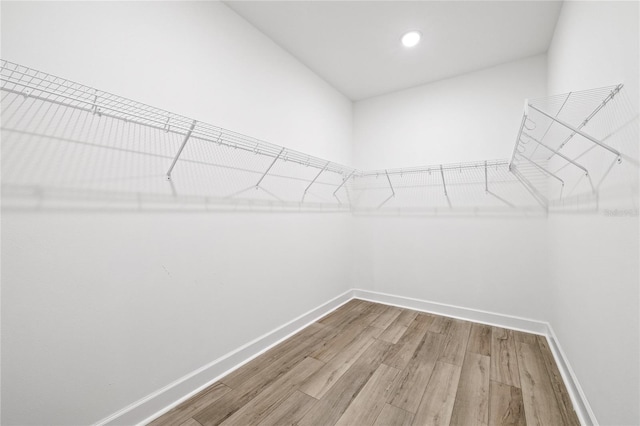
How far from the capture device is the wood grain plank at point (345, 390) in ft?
4.34

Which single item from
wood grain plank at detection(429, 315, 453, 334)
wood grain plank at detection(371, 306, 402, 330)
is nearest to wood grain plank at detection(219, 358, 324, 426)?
wood grain plank at detection(371, 306, 402, 330)

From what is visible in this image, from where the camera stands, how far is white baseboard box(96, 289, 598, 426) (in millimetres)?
1268

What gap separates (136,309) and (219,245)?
0.53 m

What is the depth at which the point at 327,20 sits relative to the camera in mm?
1862

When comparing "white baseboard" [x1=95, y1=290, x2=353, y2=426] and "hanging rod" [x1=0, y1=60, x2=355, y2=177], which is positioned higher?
"hanging rod" [x1=0, y1=60, x2=355, y2=177]

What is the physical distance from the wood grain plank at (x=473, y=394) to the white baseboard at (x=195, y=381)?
126 cm

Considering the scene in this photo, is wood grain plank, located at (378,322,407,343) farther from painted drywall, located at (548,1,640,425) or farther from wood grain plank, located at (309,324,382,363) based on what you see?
painted drywall, located at (548,1,640,425)

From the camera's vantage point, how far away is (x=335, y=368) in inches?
68.1

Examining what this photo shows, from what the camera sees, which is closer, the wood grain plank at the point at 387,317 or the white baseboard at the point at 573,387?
the white baseboard at the point at 573,387

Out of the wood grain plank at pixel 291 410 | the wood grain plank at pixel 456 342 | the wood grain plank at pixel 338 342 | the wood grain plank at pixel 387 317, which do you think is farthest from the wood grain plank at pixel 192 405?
the wood grain plank at pixel 456 342

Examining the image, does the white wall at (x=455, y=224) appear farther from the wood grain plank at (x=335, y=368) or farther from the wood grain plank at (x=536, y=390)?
the wood grain plank at (x=335, y=368)

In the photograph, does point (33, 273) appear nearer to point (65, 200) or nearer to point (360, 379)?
point (65, 200)

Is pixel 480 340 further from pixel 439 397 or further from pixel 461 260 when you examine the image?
pixel 439 397

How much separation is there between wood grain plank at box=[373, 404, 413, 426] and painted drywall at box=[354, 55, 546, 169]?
7.13ft
